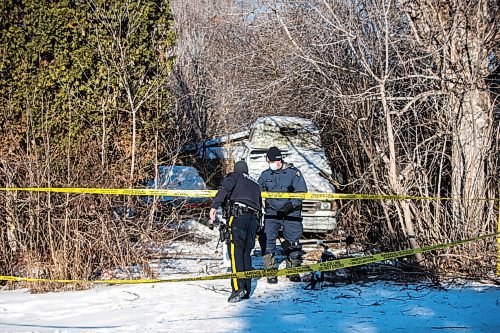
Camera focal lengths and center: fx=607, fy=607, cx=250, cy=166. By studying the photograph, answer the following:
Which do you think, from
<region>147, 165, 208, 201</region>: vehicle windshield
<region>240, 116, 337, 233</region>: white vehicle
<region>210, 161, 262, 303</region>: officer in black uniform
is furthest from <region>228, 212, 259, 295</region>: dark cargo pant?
<region>240, 116, 337, 233</region>: white vehicle

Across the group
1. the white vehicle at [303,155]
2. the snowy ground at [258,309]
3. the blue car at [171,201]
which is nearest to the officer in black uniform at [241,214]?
the snowy ground at [258,309]

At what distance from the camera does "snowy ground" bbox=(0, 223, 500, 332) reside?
6137 mm

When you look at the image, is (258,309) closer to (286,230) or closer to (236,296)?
(236,296)

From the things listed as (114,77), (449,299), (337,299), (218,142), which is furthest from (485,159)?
(218,142)

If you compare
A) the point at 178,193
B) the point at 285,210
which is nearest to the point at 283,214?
the point at 285,210

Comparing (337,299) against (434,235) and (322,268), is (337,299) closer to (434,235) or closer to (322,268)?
(322,268)

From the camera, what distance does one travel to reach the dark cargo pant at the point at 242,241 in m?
7.50

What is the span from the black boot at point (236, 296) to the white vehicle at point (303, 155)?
4.24 m

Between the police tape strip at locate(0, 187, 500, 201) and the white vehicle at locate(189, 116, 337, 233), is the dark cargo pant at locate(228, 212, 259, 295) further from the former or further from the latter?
the white vehicle at locate(189, 116, 337, 233)

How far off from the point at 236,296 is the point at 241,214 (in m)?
1.02

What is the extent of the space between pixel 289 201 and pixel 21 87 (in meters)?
4.42

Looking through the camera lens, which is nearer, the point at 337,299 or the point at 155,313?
the point at 155,313

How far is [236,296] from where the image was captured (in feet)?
23.9

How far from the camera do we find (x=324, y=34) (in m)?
11.7
